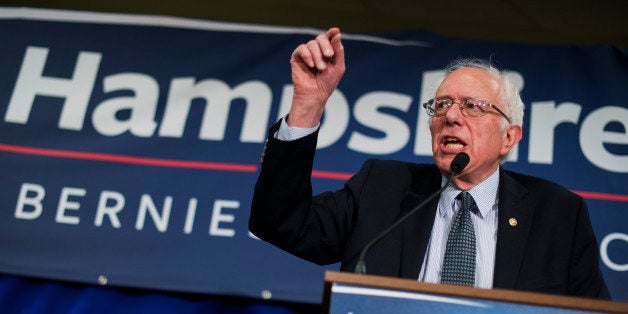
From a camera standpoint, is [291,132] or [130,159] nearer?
[291,132]

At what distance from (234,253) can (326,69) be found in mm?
1235

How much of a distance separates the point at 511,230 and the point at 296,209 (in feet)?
1.42

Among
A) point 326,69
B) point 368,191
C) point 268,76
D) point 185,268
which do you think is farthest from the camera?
point 268,76

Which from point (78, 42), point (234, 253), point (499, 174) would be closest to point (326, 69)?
point (499, 174)

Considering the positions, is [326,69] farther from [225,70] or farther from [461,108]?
[225,70]

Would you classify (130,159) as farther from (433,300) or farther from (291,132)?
(433,300)

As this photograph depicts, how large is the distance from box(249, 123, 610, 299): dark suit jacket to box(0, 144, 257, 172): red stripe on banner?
3.39 ft

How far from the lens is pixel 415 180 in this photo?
1.92 meters

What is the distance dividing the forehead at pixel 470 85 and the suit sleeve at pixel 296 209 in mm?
335

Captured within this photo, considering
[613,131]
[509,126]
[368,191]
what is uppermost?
[613,131]

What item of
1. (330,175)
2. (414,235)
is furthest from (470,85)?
(330,175)

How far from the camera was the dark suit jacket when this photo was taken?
1656 mm

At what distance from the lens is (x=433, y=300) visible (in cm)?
120

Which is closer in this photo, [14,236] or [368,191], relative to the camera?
[368,191]
